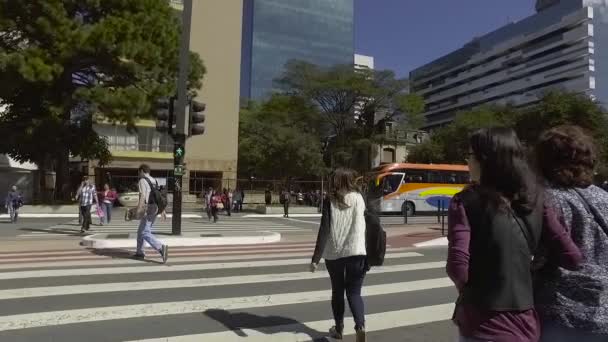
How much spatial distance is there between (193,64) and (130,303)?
23.9 meters

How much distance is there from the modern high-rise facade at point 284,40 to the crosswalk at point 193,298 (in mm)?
108749

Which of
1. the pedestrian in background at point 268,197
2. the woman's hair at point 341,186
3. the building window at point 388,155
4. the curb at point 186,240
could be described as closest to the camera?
the woman's hair at point 341,186

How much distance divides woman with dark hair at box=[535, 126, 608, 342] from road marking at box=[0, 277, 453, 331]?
435 centimetres

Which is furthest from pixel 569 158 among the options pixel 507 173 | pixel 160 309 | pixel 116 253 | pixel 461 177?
pixel 461 177

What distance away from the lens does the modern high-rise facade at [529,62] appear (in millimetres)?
88125

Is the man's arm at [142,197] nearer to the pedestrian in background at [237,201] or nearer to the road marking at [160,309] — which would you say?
the road marking at [160,309]

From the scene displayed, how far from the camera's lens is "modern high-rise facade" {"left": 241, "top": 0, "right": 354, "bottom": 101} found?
11575cm

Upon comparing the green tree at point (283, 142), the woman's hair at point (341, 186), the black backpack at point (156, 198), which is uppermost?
the green tree at point (283, 142)

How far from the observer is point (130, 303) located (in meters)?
6.15

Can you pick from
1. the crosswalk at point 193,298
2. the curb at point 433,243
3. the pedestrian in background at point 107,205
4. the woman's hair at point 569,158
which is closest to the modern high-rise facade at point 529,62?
the curb at point 433,243

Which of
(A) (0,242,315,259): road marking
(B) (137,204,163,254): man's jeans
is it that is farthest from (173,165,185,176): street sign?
(B) (137,204,163,254): man's jeans

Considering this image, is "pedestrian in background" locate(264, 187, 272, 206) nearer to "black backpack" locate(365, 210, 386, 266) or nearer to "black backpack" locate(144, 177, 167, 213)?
"black backpack" locate(144, 177, 167, 213)

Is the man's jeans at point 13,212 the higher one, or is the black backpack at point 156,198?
the black backpack at point 156,198

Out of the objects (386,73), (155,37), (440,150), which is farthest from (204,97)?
(440,150)
